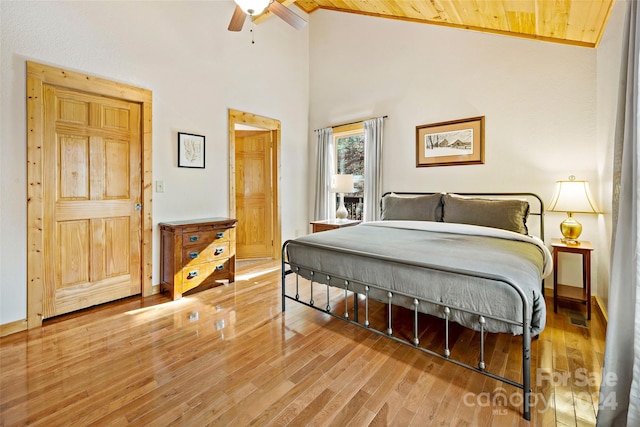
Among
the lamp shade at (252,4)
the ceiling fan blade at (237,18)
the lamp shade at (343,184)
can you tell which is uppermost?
the ceiling fan blade at (237,18)

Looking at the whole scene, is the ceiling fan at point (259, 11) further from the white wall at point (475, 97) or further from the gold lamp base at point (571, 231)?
the gold lamp base at point (571, 231)

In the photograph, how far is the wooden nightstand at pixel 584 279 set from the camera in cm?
263

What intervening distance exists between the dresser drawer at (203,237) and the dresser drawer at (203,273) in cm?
26

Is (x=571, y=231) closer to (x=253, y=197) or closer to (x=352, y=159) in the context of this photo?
(x=352, y=159)

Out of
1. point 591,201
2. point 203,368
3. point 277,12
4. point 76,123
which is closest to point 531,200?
point 591,201

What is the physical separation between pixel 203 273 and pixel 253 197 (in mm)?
1869

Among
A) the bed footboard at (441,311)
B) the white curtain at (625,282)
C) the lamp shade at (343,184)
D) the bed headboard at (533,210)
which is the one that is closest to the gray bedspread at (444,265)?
the bed footboard at (441,311)

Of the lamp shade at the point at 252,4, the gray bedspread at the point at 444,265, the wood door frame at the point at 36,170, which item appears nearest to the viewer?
the gray bedspread at the point at 444,265

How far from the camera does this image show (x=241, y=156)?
198 inches

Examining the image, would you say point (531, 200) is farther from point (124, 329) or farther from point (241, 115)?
point (124, 329)

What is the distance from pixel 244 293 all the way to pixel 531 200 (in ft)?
11.0

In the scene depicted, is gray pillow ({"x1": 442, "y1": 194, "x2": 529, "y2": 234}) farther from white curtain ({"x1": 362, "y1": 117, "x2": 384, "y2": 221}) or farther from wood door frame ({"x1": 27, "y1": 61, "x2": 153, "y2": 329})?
wood door frame ({"x1": 27, "y1": 61, "x2": 153, "y2": 329})

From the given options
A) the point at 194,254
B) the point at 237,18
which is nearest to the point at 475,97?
the point at 237,18

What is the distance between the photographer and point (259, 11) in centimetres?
236
